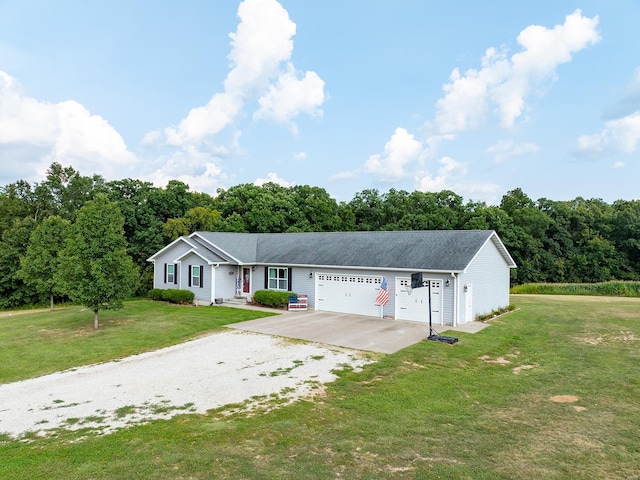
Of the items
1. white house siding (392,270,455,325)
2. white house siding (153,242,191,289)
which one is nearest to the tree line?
white house siding (153,242,191,289)

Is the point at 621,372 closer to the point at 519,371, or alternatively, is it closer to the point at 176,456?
the point at 519,371

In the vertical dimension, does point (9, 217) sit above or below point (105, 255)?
above

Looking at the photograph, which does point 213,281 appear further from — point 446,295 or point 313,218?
point 313,218

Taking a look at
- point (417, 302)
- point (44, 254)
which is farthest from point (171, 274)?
point (417, 302)

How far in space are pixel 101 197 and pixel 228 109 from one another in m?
10.00

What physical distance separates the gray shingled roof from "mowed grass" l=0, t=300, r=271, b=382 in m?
4.17

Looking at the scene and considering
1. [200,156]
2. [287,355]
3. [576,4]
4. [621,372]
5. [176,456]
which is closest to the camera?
[176,456]

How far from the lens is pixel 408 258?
1809 cm

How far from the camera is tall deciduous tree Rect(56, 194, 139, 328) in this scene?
15742 mm

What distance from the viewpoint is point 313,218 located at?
44.7 meters

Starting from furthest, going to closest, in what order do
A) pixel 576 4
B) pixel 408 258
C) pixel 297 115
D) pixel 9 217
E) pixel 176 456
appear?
pixel 9 217
pixel 297 115
pixel 408 258
pixel 576 4
pixel 176 456

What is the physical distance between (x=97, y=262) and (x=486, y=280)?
1742cm

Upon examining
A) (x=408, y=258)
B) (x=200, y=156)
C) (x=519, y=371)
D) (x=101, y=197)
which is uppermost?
(x=200, y=156)

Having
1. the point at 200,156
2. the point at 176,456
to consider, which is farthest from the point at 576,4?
the point at 200,156
